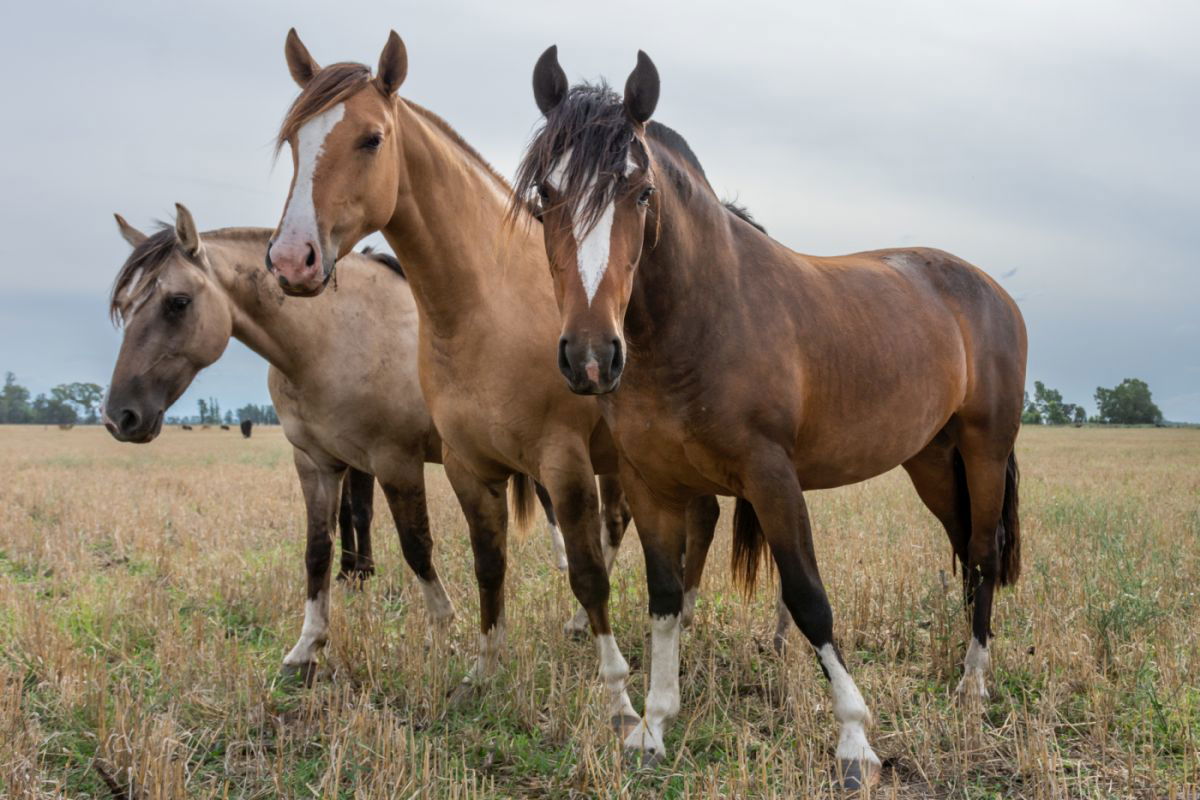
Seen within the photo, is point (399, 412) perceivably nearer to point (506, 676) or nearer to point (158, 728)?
point (506, 676)

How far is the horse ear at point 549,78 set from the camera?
332 cm

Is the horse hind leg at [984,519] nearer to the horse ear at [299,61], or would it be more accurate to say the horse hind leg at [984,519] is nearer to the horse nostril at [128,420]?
the horse ear at [299,61]

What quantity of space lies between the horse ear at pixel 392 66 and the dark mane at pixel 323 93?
0.27 feet

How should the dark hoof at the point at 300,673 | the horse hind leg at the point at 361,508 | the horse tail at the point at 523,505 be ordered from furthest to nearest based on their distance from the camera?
the horse hind leg at the point at 361,508
the horse tail at the point at 523,505
the dark hoof at the point at 300,673

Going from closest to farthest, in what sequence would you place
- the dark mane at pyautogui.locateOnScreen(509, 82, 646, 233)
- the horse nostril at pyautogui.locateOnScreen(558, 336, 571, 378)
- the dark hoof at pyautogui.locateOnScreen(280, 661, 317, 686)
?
the horse nostril at pyautogui.locateOnScreen(558, 336, 571, 378), the dark mane at pyautogui.locateOnScreen(509, 82, 646, 233), the dark hoof at pyautogui.locateOnScreen(280, 661, 317, 686)

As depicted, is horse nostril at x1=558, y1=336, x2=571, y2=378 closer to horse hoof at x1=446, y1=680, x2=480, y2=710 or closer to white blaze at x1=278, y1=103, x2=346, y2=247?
white blaze at x1=278, y1=103, x2=346, y2=247

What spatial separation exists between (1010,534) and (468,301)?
3.47 meters

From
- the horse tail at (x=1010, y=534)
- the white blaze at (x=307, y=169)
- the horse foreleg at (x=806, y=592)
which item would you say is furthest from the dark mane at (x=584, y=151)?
the horse tail at (x=1010, y=534)

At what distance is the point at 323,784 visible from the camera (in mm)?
3037

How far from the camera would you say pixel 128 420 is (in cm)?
458

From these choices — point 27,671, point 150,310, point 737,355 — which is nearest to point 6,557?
point 27,671

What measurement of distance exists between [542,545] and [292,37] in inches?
209

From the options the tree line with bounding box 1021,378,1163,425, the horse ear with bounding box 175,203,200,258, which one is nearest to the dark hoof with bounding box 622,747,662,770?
the horse ear with bounding box 175,203,200,258

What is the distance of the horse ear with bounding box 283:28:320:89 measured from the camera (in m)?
3.98
